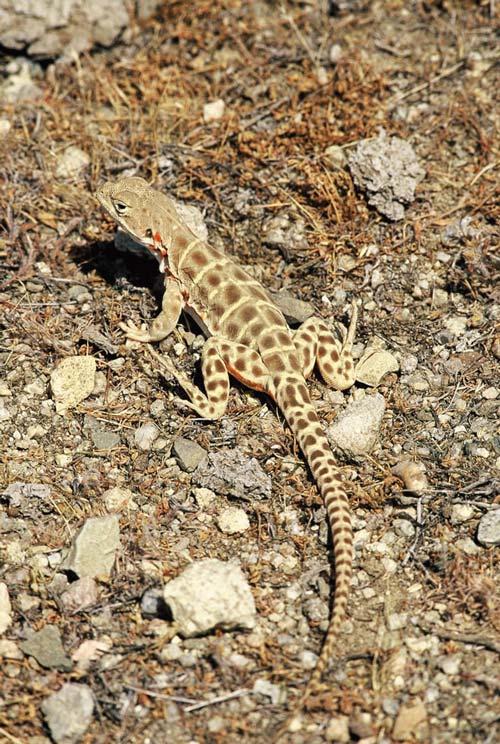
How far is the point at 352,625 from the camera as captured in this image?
4.95m

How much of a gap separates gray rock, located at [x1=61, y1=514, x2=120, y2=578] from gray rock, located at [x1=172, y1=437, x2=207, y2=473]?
0.68 meters

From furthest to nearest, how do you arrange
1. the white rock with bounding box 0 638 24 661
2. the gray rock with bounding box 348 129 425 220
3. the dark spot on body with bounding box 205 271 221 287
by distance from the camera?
the gray rock with bounding box 348 129 425 220 → the dark spot on body with bounding box 205 271 221 287 → the white rock with bounding box 0 638 24 661

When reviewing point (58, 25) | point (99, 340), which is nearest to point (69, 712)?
point (99, 340)

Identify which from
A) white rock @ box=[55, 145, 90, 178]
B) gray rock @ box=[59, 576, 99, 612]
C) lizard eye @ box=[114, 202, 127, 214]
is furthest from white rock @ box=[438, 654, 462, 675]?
white rock @ box=[55, 145, 90, 178]

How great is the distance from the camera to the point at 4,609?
5008mm

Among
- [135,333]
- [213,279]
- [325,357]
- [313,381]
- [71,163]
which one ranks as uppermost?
[71,163]

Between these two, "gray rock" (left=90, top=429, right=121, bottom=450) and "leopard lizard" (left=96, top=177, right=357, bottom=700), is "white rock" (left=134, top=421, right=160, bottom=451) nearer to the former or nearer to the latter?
"gray rock" (left=90, top=429, right=121, bottom=450)

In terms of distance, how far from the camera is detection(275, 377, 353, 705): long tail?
15.3ft

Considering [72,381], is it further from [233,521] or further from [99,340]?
[233,521]

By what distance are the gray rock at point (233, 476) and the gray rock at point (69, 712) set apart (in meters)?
1.51

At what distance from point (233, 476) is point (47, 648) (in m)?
1.54

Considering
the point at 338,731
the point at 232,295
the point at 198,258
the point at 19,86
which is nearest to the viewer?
the point at 338,731

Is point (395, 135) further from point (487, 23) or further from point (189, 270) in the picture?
point (189, 270)

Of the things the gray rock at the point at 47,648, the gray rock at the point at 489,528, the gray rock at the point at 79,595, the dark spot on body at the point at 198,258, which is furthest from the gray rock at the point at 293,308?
the gray rock at the point at 47,648
